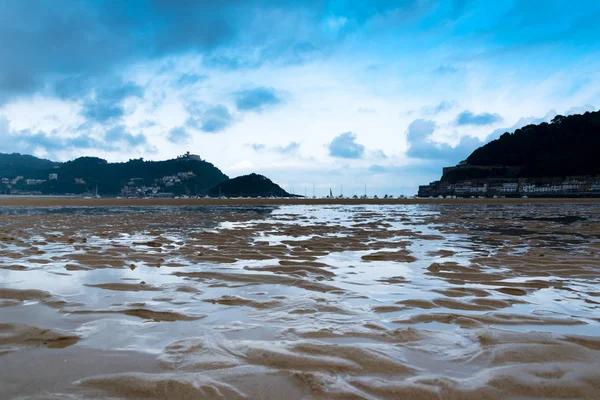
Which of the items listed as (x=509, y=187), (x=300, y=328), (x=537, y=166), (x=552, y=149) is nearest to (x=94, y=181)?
(x=509, y=187)

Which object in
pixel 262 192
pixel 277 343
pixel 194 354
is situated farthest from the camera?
pixel 262 192

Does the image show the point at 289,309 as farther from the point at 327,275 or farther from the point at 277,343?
the point at 327,275

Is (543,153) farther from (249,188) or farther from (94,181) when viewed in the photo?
(94,181)

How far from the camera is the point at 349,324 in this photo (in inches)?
132

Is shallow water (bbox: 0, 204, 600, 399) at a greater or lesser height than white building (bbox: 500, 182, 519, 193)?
lesser

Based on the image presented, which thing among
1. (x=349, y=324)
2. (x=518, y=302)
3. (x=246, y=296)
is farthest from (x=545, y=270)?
(x=246, y=296)

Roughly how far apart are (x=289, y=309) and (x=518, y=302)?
2.55m

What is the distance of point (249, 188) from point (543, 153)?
115179 millimetres

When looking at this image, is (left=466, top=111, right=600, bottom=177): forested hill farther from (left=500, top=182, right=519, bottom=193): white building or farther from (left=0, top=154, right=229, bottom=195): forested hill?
(left=0, top=154, right=229, bottom=195): forested hill

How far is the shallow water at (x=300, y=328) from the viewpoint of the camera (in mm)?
2238

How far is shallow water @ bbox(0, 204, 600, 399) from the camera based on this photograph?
7.34 feet

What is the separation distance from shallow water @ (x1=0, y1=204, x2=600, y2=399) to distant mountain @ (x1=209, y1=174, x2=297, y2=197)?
161 meters

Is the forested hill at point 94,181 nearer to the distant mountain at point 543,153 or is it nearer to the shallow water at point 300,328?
the distant mountain at point 543,153

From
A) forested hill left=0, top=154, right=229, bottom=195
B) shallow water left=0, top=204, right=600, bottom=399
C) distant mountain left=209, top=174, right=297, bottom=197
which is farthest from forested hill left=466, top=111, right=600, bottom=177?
forested hill left=0, top=154, right=229, bottom=195
